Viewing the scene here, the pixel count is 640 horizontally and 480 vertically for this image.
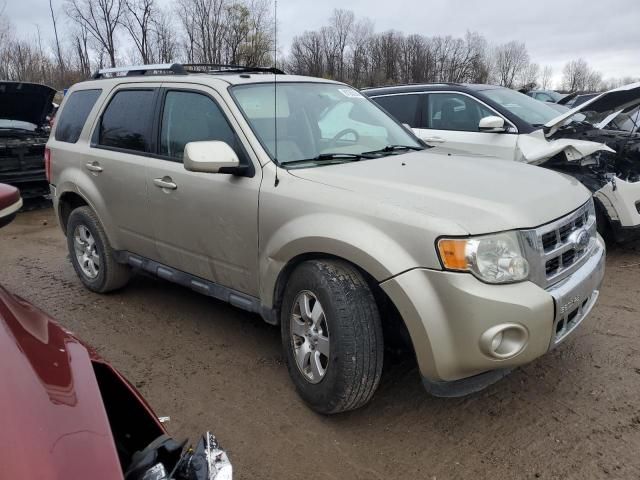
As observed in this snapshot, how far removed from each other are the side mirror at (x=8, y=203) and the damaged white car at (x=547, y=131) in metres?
4.82

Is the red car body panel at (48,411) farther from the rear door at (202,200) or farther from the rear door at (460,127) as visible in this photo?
the rear door at (460,127)

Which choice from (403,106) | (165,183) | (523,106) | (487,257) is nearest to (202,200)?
(165,183)

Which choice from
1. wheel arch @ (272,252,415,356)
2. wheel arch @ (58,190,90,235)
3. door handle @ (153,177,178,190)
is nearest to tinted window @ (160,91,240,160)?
door handle @ (153,177,178,190)

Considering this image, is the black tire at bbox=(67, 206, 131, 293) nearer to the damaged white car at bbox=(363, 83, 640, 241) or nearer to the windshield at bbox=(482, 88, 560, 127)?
the damaged white car at bbox=(363, 83, 640, 241)

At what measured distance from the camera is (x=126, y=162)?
413cm

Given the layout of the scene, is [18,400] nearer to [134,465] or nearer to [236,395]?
[134,465]

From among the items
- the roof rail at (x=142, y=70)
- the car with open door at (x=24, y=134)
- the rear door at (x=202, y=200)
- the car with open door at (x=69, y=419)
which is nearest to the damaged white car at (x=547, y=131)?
the roof rail at (x=142, y=70)

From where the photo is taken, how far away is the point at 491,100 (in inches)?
246

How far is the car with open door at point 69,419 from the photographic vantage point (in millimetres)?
1214

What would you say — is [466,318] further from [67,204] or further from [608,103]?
[608,103]

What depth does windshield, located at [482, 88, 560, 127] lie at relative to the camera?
20.7 ft

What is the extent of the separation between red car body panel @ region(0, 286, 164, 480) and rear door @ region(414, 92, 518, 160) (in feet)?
16.8

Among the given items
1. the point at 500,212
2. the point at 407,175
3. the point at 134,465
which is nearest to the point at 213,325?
the point at 407,175

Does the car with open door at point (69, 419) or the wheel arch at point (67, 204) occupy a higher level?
the car with open door at point (69, 419)
